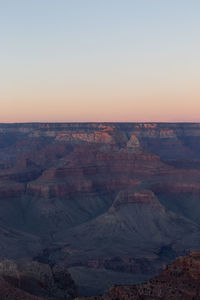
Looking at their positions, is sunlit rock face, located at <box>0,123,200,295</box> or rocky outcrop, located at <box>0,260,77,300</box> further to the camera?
sunlit rock face, located at <box>0,123,200,295</box>

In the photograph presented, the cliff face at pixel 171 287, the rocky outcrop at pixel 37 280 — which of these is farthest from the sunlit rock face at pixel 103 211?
the cliff face at pixel 171 287

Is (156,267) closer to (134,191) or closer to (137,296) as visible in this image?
(134,191)

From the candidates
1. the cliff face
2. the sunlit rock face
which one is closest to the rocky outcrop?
the cliff face

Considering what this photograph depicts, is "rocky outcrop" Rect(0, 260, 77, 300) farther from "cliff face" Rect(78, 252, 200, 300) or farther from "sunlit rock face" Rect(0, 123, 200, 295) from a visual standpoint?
"sunlit rock face" Rect(0, 123, 200, 295)

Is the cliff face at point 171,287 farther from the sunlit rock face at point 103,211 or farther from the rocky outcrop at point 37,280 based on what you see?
the sunlit rock face at point 103,211

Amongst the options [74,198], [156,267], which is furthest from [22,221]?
[156,267]

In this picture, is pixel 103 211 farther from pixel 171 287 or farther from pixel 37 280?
pixel 171 287
